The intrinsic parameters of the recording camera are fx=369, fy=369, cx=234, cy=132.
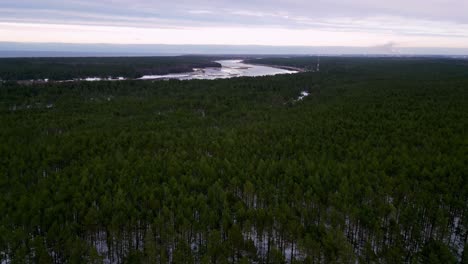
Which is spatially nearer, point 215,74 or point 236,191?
point 236,191

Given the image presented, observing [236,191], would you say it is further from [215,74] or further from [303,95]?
[215,74]

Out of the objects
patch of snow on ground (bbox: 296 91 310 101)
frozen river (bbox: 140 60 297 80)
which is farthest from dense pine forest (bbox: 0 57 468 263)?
frozen river (bbox: 140 60 297 80)

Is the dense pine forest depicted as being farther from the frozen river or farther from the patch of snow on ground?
the frozen river

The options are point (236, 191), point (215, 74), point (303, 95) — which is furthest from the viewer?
point (215, 74)

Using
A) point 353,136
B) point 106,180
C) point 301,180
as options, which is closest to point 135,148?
point 106,180

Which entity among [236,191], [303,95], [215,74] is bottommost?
[236,191]

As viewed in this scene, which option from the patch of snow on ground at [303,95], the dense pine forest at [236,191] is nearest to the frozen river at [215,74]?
the patch of snow on ground at [303,95]

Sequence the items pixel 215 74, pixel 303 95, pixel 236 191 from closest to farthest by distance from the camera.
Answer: pixel 236 191, pixel 303 95, pixel 215 74

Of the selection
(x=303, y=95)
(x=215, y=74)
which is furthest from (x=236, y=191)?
(x=215, y=74)
